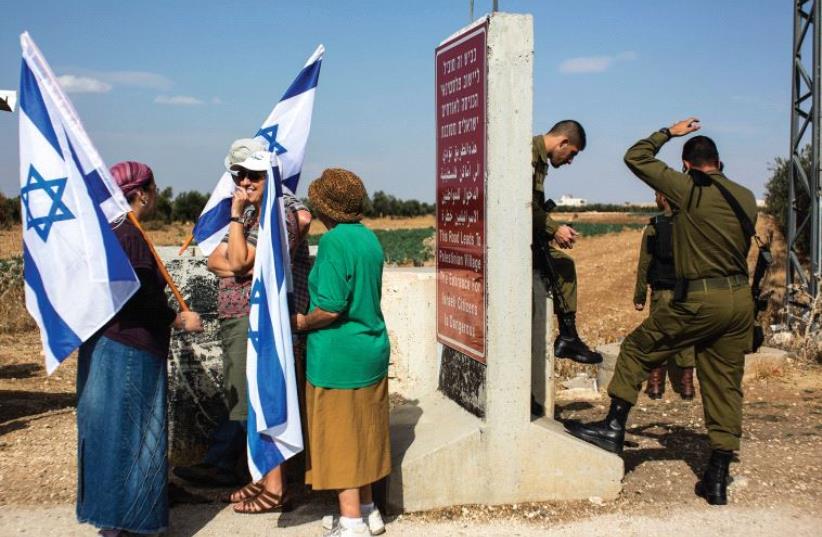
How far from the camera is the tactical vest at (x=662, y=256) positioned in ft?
26.9

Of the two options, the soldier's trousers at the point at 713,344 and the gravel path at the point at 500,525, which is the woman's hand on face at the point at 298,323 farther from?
the soldier's trousers at the point at 713,344

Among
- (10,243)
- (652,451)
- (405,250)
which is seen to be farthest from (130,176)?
(405,250)

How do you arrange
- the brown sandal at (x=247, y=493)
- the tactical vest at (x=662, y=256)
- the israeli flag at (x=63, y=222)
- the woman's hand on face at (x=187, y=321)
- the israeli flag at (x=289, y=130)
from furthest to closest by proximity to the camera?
1. the tactical vest at (x=662, y=256)
2. the israeli flag at (x=289, y=130)
3. the brown sandal at (x=247, y=493)
4. the woman's hand on face at (x=187, y=321)
5. the israeli flag at (x=63, y=222)

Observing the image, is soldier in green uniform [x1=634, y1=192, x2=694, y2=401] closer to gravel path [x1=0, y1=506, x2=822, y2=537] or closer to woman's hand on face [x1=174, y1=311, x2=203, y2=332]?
gravel path [x1=0, y1=506, x2=822, y2=537]

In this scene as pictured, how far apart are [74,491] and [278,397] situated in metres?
1.88

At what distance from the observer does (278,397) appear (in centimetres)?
429

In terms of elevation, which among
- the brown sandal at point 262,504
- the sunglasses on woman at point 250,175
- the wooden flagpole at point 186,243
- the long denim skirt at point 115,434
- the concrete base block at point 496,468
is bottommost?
the brown sandal at point 262,504

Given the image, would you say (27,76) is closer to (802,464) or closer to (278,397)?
(278,397)

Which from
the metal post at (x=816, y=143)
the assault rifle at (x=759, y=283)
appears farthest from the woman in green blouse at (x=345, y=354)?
the metal post at (x=816, y=143)

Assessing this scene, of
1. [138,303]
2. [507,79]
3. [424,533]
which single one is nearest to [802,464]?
[424,533]

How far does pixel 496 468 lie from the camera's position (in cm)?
490

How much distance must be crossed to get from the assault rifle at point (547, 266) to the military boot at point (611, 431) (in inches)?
33.9

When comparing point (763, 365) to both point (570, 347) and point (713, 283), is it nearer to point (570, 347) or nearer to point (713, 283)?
point (570, 347)

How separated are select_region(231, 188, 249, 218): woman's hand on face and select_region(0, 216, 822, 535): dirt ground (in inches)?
75.6
